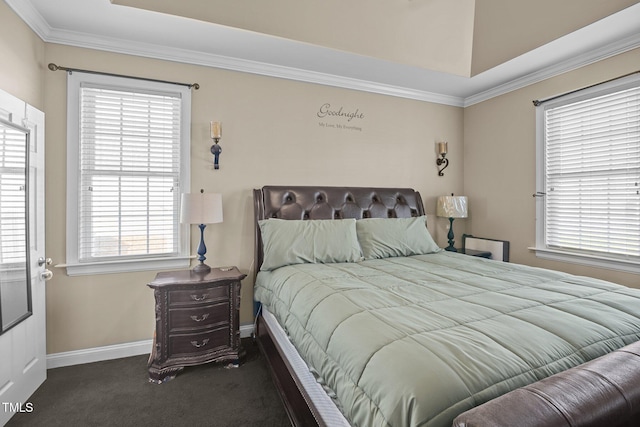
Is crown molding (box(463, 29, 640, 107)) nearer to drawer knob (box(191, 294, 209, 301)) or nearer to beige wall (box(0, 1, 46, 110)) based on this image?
drawer knob (box(191, 294, 209, 301))

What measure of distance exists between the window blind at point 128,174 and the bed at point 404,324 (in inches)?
33.1

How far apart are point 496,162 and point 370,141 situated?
147 centimetres

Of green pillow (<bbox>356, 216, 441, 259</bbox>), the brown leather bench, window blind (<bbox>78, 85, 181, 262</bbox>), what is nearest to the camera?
the brown leather bench

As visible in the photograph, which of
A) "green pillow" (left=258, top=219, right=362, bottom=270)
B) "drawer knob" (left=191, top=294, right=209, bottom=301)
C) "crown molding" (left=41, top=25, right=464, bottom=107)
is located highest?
"crown molding" (left=41, top=25, right=464, bottom=107)

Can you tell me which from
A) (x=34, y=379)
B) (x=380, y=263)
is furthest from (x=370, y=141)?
(x=34, y=379)

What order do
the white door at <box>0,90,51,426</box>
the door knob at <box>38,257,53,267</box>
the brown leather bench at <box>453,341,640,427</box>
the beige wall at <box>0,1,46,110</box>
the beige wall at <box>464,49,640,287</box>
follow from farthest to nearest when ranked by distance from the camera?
the beige wall at <box>464,49,640,287</box>
the door knob at <box>38,257,53,267</box>
the beige wall at <box>0,1,46,110</box>
the white door at <box>0,90,51,426</box>
the brown leather bench at <box>453,341,640,427</box>

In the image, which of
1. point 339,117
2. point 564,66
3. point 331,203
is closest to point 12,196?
point 331,203

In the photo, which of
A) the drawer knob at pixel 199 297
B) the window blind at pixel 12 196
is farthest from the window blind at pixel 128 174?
the drawer knob at pixel 199 297

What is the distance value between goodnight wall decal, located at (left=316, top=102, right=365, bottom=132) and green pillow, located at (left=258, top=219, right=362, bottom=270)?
1.15 meters

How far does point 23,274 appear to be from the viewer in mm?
1995

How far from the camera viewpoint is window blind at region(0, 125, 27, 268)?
5.96 ft

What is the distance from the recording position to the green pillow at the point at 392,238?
9.30 feet

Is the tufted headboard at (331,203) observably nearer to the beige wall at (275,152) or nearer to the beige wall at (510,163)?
the beige wall at (275,152)

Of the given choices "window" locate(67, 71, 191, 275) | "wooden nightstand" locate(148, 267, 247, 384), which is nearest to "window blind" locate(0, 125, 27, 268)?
"window" locate(67, 71, 191, 275)
